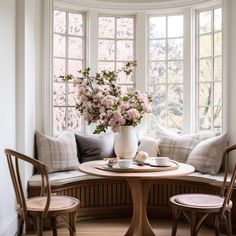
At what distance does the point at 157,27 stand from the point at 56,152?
78.3 inches

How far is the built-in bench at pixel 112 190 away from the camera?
4074mm

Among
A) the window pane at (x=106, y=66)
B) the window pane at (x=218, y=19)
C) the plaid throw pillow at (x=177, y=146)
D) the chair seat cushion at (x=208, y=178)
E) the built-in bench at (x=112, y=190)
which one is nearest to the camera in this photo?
the chair seat cushion at (x=208, y=178)

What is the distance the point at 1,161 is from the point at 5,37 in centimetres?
103

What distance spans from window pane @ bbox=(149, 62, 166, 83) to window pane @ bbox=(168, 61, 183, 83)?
7cm

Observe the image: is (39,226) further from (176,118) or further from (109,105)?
(176,118)

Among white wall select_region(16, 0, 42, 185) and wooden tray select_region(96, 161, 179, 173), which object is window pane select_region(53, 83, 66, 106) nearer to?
white wall select_region(16, 0, 42, 185)

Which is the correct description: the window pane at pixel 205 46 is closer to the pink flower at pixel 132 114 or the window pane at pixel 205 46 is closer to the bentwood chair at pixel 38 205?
the pink flower at pixel 132 114

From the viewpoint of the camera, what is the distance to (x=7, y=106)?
11.5ft

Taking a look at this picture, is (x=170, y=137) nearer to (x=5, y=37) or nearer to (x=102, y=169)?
(x=102, y=169)

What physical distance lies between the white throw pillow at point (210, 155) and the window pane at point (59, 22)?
6.87 ft

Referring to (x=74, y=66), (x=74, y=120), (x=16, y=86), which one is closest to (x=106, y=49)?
(x=74, y=66)

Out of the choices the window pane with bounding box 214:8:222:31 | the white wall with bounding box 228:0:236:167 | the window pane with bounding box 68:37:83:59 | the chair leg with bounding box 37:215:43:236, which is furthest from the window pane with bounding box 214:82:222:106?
the chair leg with bounding box 37:215:43:236

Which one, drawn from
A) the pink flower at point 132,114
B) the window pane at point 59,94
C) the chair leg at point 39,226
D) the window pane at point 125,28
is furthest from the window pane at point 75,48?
the chair leg at point 39,226

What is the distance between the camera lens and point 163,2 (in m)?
4.85
